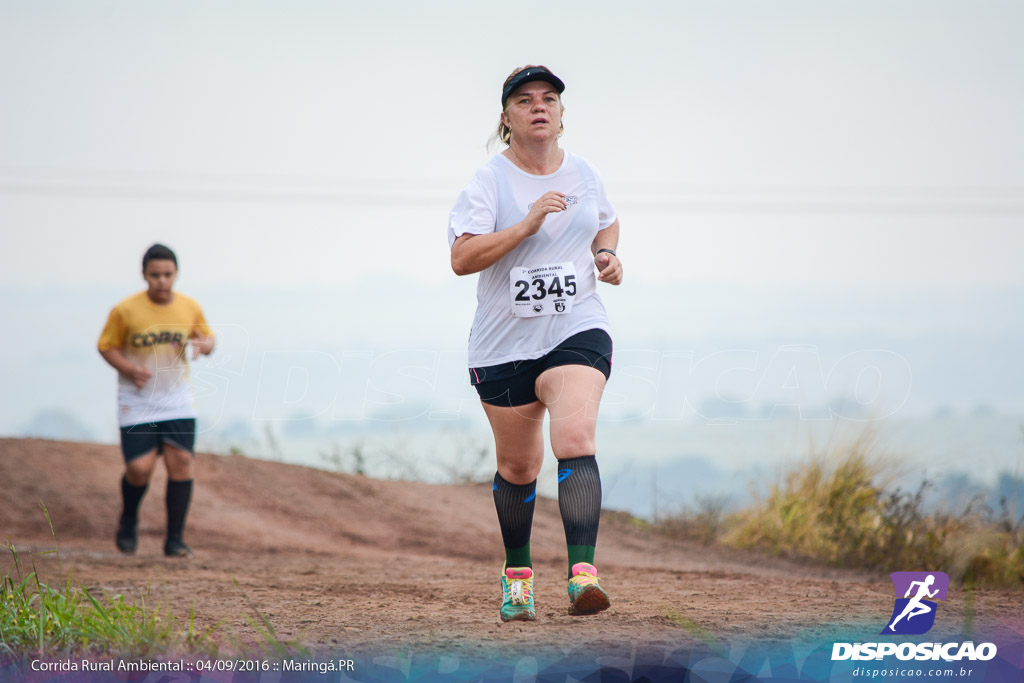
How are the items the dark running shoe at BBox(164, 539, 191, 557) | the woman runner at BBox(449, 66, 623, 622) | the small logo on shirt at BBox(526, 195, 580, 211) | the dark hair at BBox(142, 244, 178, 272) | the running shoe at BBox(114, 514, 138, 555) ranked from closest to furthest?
the woman runner at BBox(449, 66, 623, 622) < the small logo on shirt at BBox(526, 195, 580, 211) < the dark hair at BBox(142, 244, 178, 272) < the dark running shoe at BBox(164, 539, 191, 557) < the running shoe at BBox(114, 514, 138, 555)

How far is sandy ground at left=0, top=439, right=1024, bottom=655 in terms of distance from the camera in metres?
4.22

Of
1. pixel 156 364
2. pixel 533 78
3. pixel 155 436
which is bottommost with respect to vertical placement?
pixel 155 436

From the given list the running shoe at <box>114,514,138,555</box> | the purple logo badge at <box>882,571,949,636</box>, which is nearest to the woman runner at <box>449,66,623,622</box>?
the purple logo badge at <box>882,571,949,636</box>

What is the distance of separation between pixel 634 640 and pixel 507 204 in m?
1.80

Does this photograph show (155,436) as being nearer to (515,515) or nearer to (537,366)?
(515,515)

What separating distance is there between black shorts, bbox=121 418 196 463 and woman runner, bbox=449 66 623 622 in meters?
4.32

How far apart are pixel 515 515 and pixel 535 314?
0.89 meters

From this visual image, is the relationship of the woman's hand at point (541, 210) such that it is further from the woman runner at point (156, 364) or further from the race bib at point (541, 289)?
the woman runner at point (156, 364)

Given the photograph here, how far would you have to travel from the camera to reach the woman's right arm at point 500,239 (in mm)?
4141

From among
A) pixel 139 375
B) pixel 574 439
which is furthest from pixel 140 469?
pixel 574 439

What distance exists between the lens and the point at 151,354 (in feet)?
26.4

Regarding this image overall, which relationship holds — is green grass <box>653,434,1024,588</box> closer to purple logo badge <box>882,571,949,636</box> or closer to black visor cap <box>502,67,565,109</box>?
purple logo badge <box>882,571,949,636</box>

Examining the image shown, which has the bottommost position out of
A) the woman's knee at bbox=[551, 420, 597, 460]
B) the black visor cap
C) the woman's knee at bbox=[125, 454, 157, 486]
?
the woman's knee at bbox=[125, 454, 157, 486]

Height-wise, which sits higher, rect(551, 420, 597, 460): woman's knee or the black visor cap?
the black visor cap
